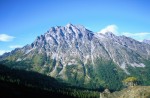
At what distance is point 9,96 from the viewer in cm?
15938

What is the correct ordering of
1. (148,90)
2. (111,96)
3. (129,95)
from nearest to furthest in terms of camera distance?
(148,90), (129,95), (111,96)

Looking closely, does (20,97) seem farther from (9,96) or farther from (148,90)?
(148,90)

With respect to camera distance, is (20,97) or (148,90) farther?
(20,97)

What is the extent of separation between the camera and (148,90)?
479ft

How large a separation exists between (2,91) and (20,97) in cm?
2056

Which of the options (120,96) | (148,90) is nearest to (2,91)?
(120,96)

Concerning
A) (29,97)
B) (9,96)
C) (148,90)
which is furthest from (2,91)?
(148,90)

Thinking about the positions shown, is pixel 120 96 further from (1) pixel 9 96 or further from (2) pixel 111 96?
(1) pixel 9 96

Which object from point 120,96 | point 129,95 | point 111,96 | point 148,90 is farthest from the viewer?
point 111,96

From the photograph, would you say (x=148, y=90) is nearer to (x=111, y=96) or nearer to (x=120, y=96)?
(x=120, y=96)

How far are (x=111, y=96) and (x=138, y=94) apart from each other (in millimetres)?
48330

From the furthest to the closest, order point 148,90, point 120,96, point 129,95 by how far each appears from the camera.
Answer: point 120,96, point 129,95, point 148,90

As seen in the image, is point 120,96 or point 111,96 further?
point 111,96

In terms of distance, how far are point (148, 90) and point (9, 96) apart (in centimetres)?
9630
